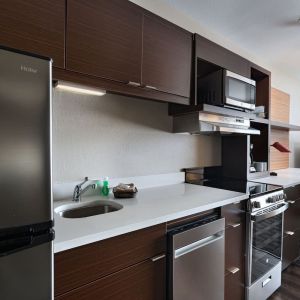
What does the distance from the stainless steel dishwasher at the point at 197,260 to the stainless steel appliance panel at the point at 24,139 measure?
0.77 meters

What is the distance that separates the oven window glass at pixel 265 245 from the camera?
5.81ft

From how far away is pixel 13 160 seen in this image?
0.63 m

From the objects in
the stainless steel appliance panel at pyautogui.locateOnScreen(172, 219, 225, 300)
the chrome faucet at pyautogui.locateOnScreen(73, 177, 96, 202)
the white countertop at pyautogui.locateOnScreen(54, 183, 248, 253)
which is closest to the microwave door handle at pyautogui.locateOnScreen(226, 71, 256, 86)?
the white countertop at pyautogui.locateOnScreen(54, 183, 248, 253)

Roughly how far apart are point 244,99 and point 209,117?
0.50 m

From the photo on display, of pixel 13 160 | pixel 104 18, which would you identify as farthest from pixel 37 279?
pixel 104 18

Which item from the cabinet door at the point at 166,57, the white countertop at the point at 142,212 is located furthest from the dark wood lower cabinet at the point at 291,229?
the cabinet door at the point at 166,57

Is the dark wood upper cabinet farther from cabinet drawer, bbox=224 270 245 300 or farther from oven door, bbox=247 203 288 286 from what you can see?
cabinet drawer, bbox=224 270 245 300

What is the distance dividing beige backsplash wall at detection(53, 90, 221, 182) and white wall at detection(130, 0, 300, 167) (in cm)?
80

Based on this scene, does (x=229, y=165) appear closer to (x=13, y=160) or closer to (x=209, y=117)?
(x=209, y=117)

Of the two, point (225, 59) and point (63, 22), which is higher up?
point (225, 59)

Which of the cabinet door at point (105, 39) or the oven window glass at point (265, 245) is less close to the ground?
the cabinet door at point (105, 39)

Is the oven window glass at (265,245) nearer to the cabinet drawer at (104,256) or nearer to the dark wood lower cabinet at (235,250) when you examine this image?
the dark wood lower cabinet at (235,250)

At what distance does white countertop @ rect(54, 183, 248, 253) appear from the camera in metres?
0.90

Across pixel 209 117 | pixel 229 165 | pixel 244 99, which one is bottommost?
pixel 229 165
